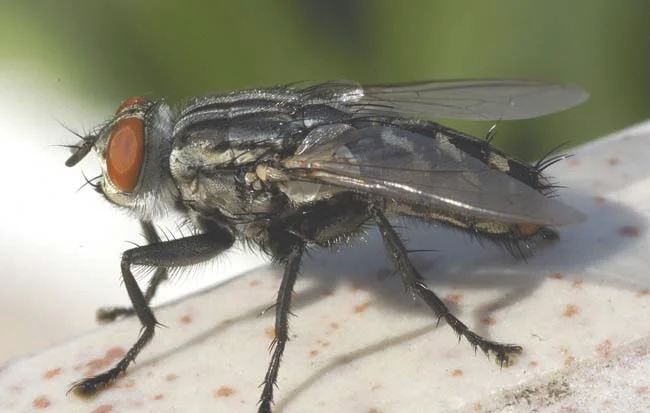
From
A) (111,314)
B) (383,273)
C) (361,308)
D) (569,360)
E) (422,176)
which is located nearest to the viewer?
(569,360)

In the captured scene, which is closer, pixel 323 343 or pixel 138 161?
pixel 323 343

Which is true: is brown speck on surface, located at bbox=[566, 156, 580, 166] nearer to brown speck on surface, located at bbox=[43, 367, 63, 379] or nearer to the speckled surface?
the speckled surface

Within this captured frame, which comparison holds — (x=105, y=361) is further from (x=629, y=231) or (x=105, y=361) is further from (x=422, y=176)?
(x=629, y=231)

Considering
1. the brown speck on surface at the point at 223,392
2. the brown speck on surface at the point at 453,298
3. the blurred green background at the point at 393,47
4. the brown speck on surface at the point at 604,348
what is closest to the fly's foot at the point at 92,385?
the brown speck on surface at the point at 223,392

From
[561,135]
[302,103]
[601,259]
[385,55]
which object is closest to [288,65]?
[385,55]

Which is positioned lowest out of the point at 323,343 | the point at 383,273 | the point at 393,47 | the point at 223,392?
the point at 223,392

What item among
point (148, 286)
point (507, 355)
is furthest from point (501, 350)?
point (148, 286)
